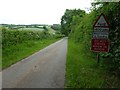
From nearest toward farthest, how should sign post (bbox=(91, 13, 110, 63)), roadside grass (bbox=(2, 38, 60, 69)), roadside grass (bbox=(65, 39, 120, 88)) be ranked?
sign post (bbox=(91, 13, 110, 63)) → roadside grass (bbox=(65, 39, 120, 88)) → roadside grass (bbox=(2, 38, 60, 69))

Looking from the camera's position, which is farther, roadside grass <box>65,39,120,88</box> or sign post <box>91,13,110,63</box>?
roadside grass <box>65,39,120,88</box>

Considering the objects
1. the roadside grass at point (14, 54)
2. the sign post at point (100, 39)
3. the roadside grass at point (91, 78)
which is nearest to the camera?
the sign post at point (100, 39)

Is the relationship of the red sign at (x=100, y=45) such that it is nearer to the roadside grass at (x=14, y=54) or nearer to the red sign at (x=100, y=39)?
the red sign at (x=100, y=39)

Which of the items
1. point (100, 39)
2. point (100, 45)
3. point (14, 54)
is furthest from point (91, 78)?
point (14, 54)

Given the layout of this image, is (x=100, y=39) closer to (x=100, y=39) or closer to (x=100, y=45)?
(x=100, y=39)

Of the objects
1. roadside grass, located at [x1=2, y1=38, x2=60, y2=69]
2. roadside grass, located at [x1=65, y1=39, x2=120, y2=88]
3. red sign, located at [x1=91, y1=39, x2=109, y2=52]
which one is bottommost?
roadside grass, located at [x1=2, y1=38, x2=60, y2=69]

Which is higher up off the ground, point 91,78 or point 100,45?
point 100,45

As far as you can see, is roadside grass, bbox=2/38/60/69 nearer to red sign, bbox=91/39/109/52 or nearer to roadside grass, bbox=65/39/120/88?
roadside grass, bbox=65/39/120/88

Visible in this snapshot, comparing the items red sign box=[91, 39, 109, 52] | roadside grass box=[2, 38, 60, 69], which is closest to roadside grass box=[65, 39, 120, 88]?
red sign box=[91, 39, 109, 52]

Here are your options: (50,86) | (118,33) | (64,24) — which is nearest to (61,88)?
(50,86)

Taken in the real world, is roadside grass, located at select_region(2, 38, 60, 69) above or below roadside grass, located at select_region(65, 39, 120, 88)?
below

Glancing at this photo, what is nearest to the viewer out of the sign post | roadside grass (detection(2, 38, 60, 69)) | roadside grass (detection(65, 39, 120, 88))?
the sign post

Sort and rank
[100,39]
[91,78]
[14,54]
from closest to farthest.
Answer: [100,39] < [91,78] < [14,54]

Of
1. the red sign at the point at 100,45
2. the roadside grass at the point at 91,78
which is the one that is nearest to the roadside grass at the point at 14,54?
the roadside grass at the point at 91,78
